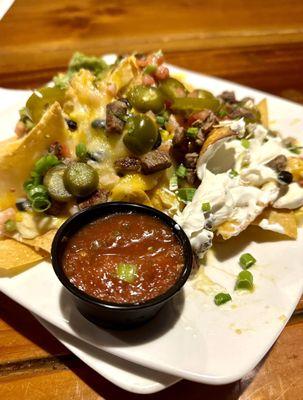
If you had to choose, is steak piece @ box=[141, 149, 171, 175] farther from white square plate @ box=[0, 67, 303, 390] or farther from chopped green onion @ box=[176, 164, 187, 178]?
white square plate @ box=[0, 67, 303, 390]

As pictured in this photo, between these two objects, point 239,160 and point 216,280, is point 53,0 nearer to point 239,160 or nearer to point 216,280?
point 239,160

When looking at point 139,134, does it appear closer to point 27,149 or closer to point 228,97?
point 27,149

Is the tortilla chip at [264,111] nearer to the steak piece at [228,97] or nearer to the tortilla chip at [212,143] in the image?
the steak piece at [228,97]

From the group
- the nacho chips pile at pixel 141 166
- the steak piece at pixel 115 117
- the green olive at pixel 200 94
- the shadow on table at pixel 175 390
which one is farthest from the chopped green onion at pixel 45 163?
the shadow on table at pixel 175 390

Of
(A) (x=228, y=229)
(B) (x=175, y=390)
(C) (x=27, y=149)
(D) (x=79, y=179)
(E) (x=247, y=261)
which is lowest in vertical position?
(B) (x=175, y=390)

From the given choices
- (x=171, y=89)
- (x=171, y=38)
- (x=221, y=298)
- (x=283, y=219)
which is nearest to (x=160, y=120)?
(x=171, y=89)

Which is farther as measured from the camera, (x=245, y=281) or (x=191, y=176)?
(x=191, y=176)
